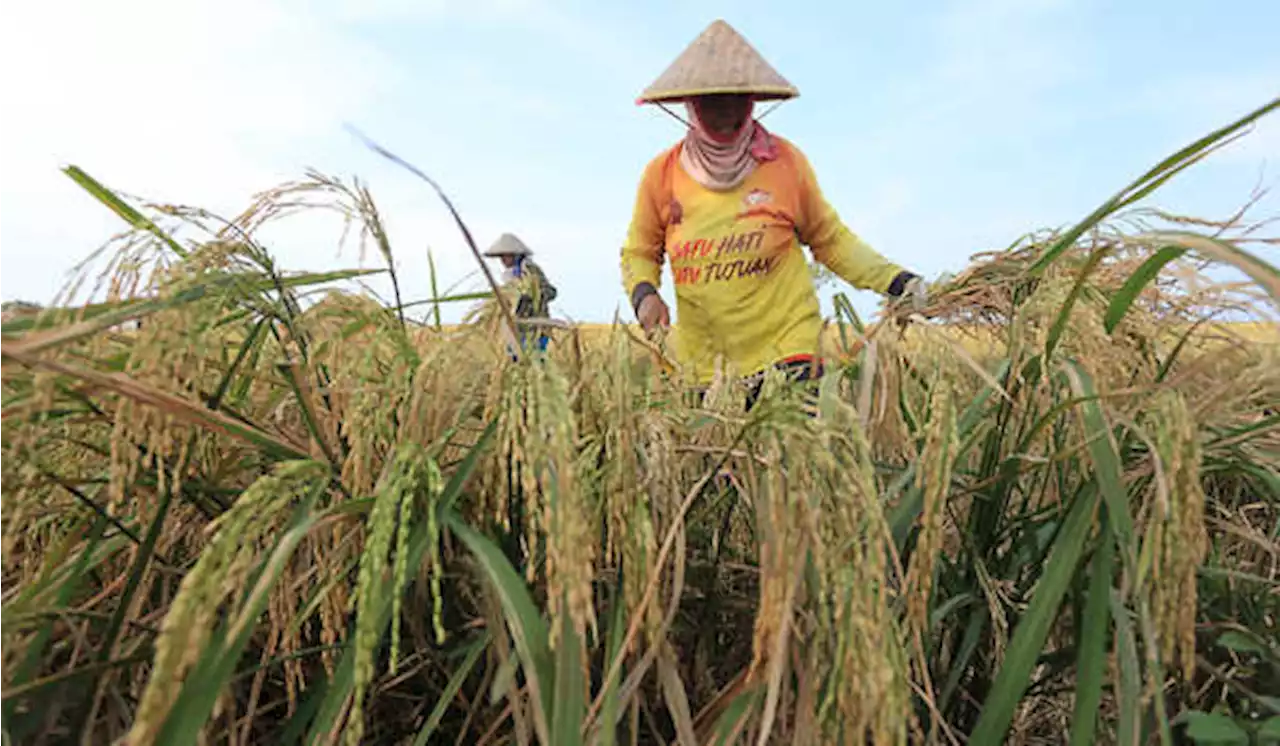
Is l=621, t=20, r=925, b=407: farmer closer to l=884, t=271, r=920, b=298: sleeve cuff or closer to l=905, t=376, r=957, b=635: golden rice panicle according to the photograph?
l=884, t=271, r=920, b=298: sleeve cuff

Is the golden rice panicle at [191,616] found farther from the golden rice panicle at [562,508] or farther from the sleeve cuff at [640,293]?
the sleeve cuff at [640,293]

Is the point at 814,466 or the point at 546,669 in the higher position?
the point at 814,466

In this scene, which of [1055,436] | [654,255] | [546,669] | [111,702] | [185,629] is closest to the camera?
[185,629]

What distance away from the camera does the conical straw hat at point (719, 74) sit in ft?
10.9

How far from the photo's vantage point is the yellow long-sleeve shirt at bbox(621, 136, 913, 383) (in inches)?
132

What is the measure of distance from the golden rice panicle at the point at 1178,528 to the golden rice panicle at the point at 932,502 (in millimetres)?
163

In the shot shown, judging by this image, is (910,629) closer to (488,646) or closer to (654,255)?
(488,646)

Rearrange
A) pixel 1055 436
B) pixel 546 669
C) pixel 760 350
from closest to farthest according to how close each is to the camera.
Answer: pixel 546 669
pixel 1055 436
pixel 760 350

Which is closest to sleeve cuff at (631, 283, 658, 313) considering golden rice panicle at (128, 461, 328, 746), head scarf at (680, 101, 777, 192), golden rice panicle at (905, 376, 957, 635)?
head scarf at (680, 101, 777, 192)

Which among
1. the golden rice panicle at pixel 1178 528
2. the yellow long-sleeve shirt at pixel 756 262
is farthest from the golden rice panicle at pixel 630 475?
the yellow long-sleeve shirt at pixel 756 262

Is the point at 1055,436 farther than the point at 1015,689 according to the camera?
Yes

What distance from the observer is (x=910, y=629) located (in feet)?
2.96

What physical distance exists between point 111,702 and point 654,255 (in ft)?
9.42

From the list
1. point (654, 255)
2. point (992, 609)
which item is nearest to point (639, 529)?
point (992, 609)
